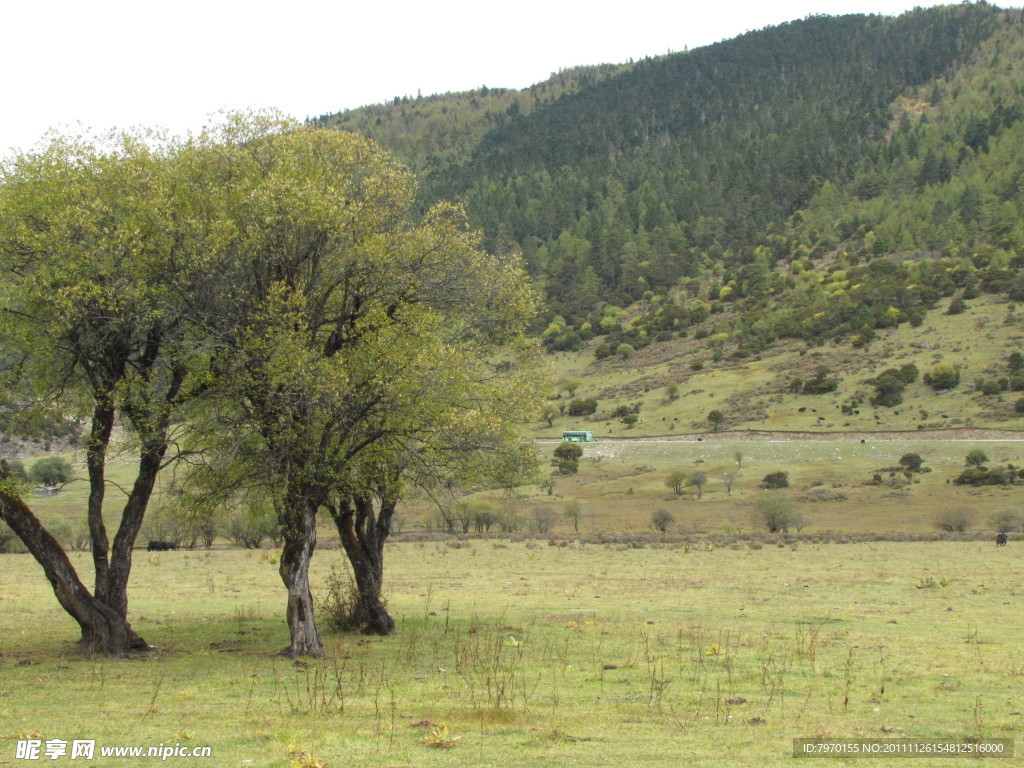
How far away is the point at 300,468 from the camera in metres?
15.4

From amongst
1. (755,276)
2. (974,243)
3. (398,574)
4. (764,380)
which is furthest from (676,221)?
(398,574)

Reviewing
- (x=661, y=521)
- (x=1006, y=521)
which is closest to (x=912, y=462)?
(x=1006, y=521)

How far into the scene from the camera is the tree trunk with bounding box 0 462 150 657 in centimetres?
1457

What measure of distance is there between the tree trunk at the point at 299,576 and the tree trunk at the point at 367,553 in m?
1.88

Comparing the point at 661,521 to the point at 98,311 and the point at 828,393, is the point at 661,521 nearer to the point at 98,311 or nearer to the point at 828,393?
the point at 98,311

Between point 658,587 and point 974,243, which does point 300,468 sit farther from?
point 974,243

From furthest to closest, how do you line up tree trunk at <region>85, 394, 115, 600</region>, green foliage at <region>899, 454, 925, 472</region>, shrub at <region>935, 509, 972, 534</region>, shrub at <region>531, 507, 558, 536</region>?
green foliage at <region>899, 454, 925, 472</region> < shrub at <region>531, 507, 558, 536</region> < shrub at <region>935, 509, 972, 534</region> < tree trunk at <region>85, 394, 115, 600</region>

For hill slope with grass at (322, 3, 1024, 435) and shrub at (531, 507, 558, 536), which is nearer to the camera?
shrub at (531, 507, 558, 536)

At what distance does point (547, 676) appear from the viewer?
1366 centimetres

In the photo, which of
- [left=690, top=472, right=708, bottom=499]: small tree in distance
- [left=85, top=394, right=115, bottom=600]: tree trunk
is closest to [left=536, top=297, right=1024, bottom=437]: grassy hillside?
[left=690, top=472, right=708, bottom=499]: small tree in distance

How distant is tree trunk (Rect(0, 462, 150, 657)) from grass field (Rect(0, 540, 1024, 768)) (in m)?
0.55

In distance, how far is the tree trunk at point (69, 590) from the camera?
14570 mm

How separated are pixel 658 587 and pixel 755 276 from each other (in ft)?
454

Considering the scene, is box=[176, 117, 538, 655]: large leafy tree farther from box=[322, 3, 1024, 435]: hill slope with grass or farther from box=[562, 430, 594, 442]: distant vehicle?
box=[562, 430, 594, 442]: distant vehicle
